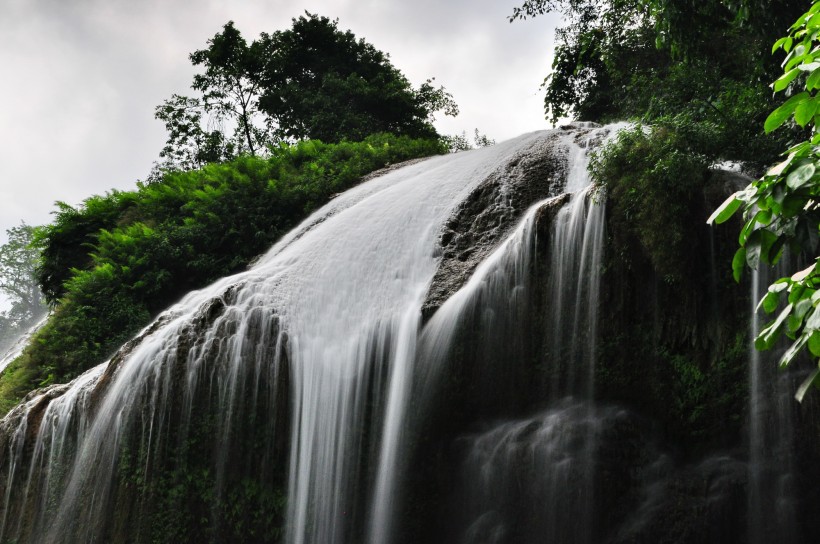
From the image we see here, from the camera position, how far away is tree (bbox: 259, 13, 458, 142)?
858 inches

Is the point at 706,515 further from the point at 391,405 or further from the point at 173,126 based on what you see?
the point at 173,126

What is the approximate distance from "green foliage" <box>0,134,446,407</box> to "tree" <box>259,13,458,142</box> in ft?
13.2

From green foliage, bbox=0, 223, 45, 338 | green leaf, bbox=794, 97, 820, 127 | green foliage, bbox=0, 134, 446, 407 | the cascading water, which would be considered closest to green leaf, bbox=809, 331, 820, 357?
green leaf, bbox=794, 97, 820, 127

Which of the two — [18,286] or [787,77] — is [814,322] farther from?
[18,286]

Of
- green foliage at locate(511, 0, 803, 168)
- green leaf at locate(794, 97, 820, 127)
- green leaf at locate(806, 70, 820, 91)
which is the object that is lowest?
green leaf at locate(794, 97, 820, 127)

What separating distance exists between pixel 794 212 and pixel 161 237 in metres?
13.2

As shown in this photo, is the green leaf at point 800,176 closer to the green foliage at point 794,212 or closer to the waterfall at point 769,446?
the green foliage at point 794,212

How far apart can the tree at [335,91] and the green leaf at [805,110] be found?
1855cm

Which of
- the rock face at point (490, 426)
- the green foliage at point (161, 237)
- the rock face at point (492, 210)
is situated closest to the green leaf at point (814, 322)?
the rock face at point (490, 426)

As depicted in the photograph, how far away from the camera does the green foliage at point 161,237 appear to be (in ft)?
42.2

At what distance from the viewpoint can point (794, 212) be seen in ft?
9.52

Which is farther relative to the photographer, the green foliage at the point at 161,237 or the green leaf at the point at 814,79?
the green foliage at the point at 161,237

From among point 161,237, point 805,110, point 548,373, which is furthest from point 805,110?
point 161,237

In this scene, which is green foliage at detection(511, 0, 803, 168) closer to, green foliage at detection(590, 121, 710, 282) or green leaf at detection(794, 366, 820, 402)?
green foliage at detection(590, 121, 710, 282)
